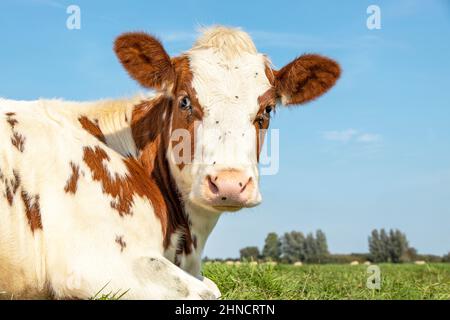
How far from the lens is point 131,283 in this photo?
6660 mm

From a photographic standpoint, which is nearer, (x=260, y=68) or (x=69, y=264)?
(x=69, y=264)

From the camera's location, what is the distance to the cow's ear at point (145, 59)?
318 inches

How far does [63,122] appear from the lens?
790cm

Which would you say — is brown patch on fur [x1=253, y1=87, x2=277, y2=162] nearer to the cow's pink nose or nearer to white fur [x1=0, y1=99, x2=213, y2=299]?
the cow's pink nose

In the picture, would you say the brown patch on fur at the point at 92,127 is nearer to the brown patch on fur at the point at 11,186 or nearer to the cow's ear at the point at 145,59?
the cow's ear at the point at 145,59

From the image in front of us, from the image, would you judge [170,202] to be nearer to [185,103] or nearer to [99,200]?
[99,200]

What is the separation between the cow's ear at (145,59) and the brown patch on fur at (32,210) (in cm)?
217

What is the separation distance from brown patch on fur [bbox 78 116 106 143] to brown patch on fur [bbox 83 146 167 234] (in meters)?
0.49

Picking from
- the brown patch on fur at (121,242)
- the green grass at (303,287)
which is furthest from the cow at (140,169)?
the green grass at (303,287)

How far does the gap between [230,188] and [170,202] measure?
1.64 meters

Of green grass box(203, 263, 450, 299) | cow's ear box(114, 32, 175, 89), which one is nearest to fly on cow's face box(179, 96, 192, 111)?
cow's ear box(114, 32, 175, 89)

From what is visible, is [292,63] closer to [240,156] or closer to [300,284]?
[240,156]
